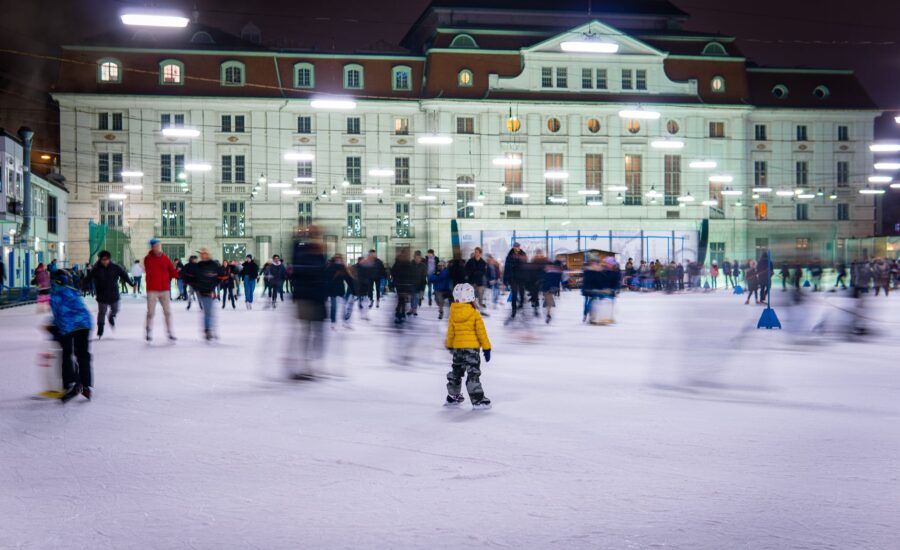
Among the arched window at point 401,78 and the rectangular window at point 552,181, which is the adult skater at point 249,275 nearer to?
the arched window at point 401,78

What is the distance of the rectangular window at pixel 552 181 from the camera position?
66.1m

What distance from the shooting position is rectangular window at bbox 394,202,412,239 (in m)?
65.2

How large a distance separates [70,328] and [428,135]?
5157 cm

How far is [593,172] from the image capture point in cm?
6738

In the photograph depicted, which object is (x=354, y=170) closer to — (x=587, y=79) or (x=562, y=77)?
(x=562, y=77)

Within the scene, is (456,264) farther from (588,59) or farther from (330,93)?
(588,59)

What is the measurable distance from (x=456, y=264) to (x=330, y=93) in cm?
4454

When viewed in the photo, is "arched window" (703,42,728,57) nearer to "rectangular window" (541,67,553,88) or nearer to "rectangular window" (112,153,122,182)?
"rectangular window" (541,67,553,88)

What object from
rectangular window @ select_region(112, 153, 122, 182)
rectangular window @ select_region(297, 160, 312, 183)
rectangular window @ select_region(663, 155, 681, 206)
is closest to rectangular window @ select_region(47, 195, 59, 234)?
rectangular window @ select_region(112, 153, 122, 182)

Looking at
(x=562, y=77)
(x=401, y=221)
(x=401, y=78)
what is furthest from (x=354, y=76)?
(x=562, y=77)

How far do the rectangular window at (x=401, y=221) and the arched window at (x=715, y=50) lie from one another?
22.8 m

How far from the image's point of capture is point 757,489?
5.89 meters

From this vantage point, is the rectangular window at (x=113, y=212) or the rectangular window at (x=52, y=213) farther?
the rectangular window at (x=113, y=212)

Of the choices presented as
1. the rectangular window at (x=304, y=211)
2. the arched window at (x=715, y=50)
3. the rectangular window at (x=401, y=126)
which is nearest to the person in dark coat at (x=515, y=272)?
the rectangular window at (x=304, y=211)
